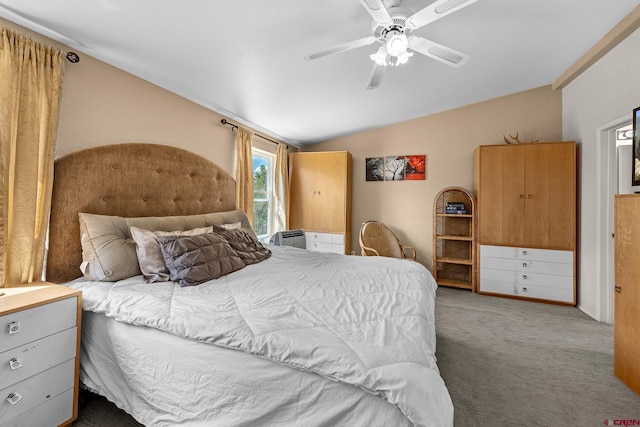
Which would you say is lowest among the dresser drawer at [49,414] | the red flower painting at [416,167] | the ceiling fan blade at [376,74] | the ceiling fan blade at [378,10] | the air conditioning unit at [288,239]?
the dresser drawer at [49,414]

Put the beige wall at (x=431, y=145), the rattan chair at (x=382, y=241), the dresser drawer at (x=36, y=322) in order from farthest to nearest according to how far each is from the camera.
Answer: the rattan chair at (x=382, y=241)
the beige wall at (x=431, y=145)
the dresser drawer at (x=36, y=322)

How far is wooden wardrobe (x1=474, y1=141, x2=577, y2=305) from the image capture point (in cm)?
334

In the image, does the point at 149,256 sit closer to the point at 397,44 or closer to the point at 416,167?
the point at 397,44

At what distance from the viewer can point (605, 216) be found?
2887mm

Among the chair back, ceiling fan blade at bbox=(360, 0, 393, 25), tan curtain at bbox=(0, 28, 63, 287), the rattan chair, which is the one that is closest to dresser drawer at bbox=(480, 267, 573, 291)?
the rattan chair

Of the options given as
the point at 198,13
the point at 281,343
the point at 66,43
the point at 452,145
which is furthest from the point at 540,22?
the point at 66,43

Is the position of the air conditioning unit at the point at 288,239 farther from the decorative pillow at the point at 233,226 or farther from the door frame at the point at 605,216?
the door frame at the point at 605,216

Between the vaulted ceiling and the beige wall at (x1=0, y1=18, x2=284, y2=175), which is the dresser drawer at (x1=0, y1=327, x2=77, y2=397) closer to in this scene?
the beige wall at (x1=0, y1=18, x2=284, y2=175)

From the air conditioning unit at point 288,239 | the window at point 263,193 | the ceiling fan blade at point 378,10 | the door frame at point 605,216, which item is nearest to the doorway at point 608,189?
the door frame at point 605,216

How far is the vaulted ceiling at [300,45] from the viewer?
169 centimetres

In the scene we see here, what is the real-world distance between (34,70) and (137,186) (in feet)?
2.96

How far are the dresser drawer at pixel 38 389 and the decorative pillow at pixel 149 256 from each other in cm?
56

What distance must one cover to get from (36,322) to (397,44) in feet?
7.99

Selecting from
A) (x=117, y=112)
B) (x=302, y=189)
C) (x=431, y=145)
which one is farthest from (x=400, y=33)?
(x=302, y=189)
